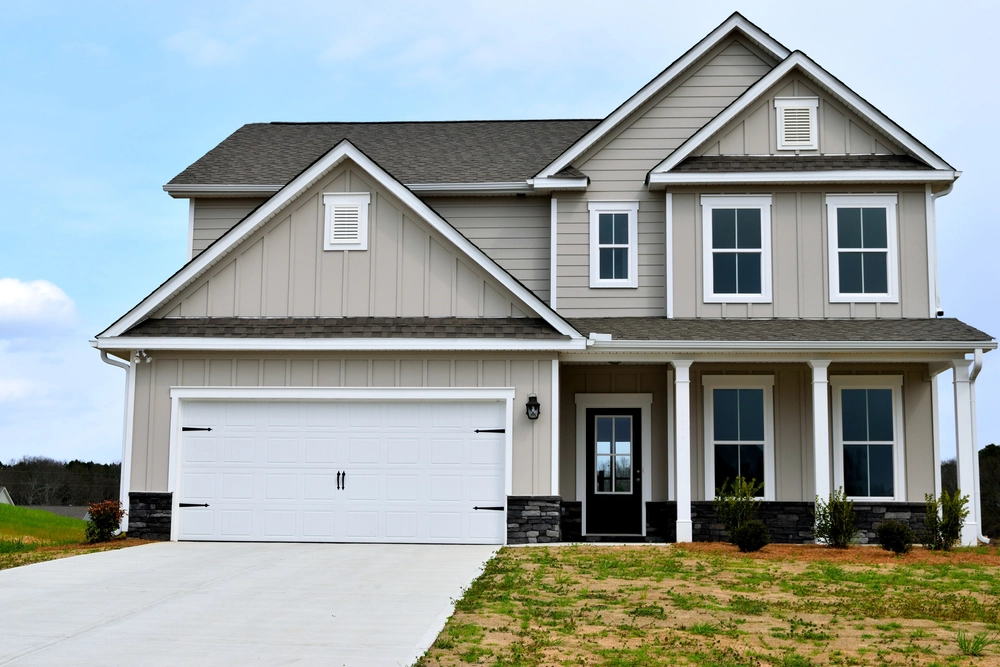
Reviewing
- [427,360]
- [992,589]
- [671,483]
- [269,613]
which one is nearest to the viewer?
[269,613]

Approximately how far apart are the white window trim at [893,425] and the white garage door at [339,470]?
5.47 m

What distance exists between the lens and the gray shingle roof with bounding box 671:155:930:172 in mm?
16859

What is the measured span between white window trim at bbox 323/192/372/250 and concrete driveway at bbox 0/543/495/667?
4511 mm

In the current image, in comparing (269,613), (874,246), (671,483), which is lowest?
(269,613)

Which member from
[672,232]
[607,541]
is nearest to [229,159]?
[672,232]

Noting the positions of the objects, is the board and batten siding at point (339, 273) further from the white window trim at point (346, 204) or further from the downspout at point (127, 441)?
the downspout at point (127, 441)

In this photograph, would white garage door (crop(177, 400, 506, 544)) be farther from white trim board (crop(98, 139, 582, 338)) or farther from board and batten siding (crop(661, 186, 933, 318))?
board and batten siding (crop(661, 186, 933, 318))

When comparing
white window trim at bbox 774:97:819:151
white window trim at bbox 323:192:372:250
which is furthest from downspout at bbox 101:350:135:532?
white window trim at bbox 774:97:819:151

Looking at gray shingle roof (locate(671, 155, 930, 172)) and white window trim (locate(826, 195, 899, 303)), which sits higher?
gray shingle roof (locate(671, 155, 930, 172))

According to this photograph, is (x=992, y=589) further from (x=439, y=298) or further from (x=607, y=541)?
(x=439, y=298)

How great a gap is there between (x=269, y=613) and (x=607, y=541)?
8.49 m

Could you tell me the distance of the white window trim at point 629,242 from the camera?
1736 cm

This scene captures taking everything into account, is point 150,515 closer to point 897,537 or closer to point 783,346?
point 783,346

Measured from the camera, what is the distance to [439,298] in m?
15.6
